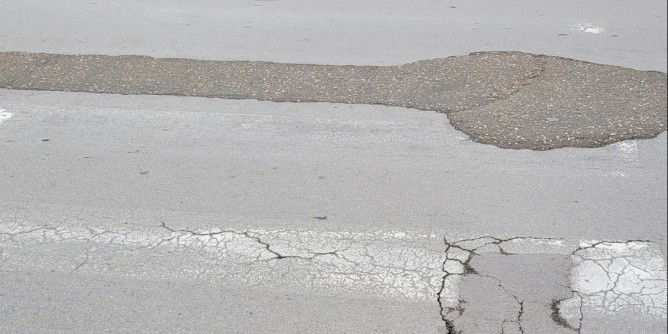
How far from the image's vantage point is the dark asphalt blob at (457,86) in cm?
666

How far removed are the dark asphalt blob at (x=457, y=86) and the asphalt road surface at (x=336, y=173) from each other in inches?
1.1

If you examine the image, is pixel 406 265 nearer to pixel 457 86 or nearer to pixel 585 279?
pixel 585 279

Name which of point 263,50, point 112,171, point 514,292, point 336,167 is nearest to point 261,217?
point 336,167

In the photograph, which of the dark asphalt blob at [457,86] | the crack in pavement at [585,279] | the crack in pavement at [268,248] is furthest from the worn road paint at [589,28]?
the crack in pavement at [268,248]

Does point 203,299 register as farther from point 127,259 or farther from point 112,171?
point 112,171

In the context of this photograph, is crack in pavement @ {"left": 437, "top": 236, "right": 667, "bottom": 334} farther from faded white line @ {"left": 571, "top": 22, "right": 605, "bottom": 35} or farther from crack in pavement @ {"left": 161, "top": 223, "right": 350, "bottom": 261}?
faded white line @ {"left": 571, "top": 22, "right": 605, "bottom": 35}

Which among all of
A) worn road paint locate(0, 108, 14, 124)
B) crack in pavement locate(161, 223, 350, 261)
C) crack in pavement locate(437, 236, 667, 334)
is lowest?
crack in pavement locate(437, 236, 667, 334)

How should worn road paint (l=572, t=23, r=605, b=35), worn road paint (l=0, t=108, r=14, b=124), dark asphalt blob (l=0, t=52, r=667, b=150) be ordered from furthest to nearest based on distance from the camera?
worn road paint (l=572, t=23, r=605, b=35) < worn road paint (l=0, t=108, r=14, b=124) < dark asphalt blob (l=0, t=52, r=667, b=150)

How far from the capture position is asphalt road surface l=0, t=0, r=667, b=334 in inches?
180

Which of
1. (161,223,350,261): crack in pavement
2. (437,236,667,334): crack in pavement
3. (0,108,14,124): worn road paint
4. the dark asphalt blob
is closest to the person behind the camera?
(437,236,667,334): crack in pavement

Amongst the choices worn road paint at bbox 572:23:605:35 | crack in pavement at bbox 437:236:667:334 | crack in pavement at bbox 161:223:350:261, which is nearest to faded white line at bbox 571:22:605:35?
worn road paint at bbox 572:23:605:35

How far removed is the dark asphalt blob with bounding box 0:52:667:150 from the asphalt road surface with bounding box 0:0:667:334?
1.1 inches

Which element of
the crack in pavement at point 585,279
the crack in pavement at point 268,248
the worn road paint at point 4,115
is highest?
the worn road paint at point 4,115

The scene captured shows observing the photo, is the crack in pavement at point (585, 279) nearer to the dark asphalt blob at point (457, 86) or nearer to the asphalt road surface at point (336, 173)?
the asphalt road surface at point (336, 173)
